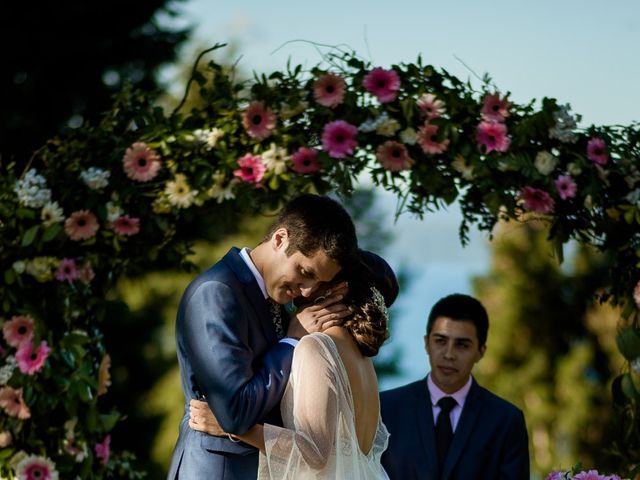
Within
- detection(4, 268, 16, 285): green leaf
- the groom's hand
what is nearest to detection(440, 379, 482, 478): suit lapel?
the groom's hand

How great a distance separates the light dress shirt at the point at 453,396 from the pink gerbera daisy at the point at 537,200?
0.95m

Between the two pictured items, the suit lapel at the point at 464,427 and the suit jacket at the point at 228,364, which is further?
the suit lapel at the point at 464,427

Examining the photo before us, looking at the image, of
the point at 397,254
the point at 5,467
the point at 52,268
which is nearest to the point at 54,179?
the point at 52,268

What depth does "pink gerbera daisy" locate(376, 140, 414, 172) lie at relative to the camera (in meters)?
5.60

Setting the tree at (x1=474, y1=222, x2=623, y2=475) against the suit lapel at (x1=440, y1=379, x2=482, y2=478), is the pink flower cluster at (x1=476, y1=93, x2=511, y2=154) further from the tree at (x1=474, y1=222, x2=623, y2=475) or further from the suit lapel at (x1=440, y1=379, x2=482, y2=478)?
the tree at (x1=474, y1=222, x2=623, y2=475)

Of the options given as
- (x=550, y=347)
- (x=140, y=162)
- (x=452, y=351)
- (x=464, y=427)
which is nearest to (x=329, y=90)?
(x=140, y=162)

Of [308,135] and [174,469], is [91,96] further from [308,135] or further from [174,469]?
[174,469]

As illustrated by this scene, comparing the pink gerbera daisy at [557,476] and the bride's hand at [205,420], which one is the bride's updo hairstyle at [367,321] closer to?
the bride's hand at [205,420]

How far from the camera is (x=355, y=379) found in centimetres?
382

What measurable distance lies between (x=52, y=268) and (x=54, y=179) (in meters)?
0.48

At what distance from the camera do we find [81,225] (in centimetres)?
577

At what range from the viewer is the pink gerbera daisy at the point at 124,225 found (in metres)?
5.80

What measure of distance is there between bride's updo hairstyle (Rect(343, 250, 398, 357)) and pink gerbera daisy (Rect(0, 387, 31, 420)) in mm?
2475

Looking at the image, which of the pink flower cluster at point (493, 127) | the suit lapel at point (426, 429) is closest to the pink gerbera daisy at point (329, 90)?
the pink flower cluster at point (493, 127)
